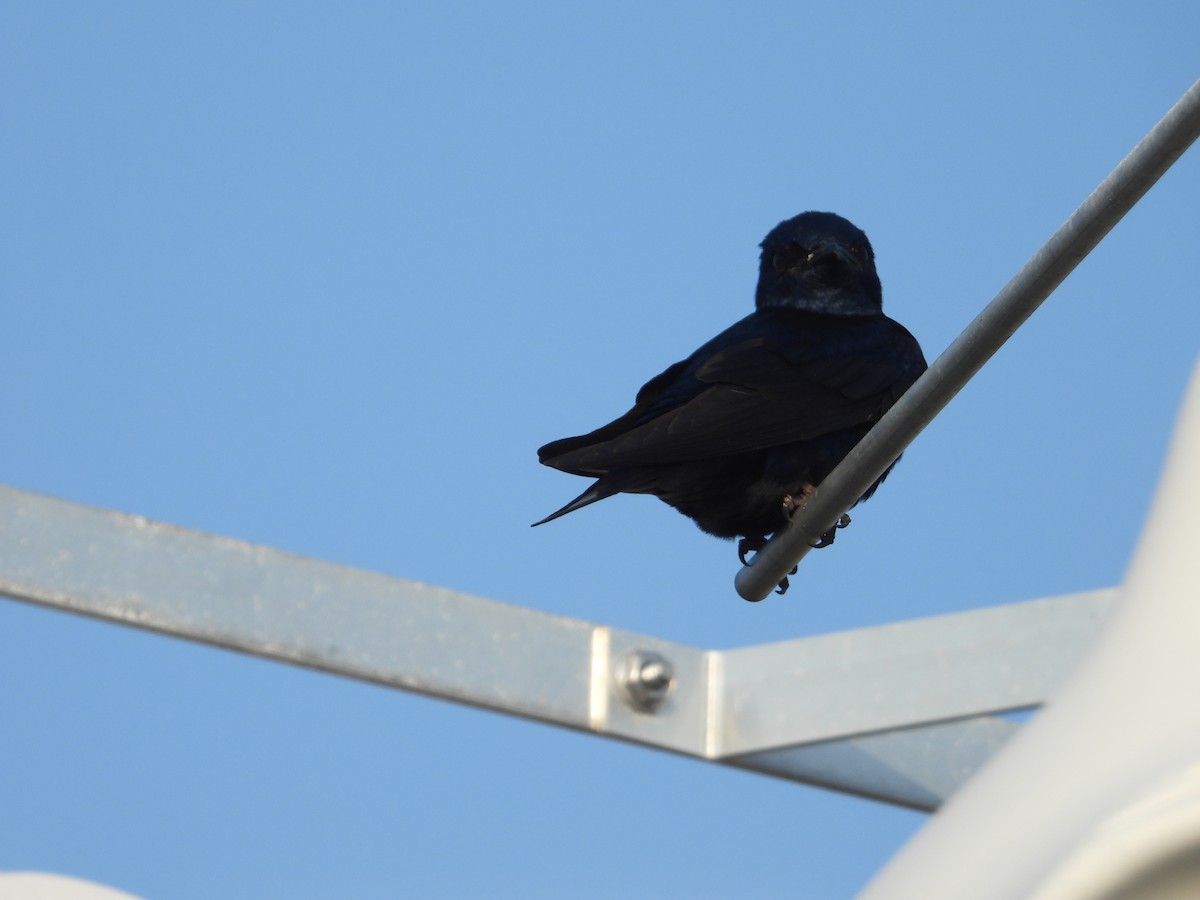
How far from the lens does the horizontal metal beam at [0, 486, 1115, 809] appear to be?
171 cm

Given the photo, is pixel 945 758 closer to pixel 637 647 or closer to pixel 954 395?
pixel 637 647

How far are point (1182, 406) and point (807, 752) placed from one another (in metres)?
1.80

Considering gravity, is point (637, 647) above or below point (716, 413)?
below

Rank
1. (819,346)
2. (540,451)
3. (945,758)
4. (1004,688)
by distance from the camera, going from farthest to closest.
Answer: (819,346)
(540,451)
(945,758)
(1004,688)

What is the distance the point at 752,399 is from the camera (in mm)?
3021

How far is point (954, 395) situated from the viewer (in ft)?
5.52

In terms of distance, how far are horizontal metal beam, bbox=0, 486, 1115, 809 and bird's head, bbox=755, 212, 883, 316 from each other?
131cm

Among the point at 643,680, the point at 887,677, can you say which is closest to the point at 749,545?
the point at 887,677

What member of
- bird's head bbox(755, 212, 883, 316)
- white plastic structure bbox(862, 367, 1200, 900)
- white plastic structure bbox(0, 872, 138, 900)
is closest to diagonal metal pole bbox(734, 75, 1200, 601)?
white plastic structure bbox(862, 367, 1200, 900)

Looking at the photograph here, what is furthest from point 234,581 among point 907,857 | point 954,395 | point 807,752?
point 907,857

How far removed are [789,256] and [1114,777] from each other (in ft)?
10.5

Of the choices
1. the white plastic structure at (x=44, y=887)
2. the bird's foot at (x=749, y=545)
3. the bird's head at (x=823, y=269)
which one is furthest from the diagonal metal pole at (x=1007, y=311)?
the bird's head at (x=823, y=269)

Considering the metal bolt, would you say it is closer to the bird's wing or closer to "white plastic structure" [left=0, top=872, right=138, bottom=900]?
the bird's wing

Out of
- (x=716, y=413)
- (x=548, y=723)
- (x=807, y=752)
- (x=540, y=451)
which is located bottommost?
(x=548, y=723)
